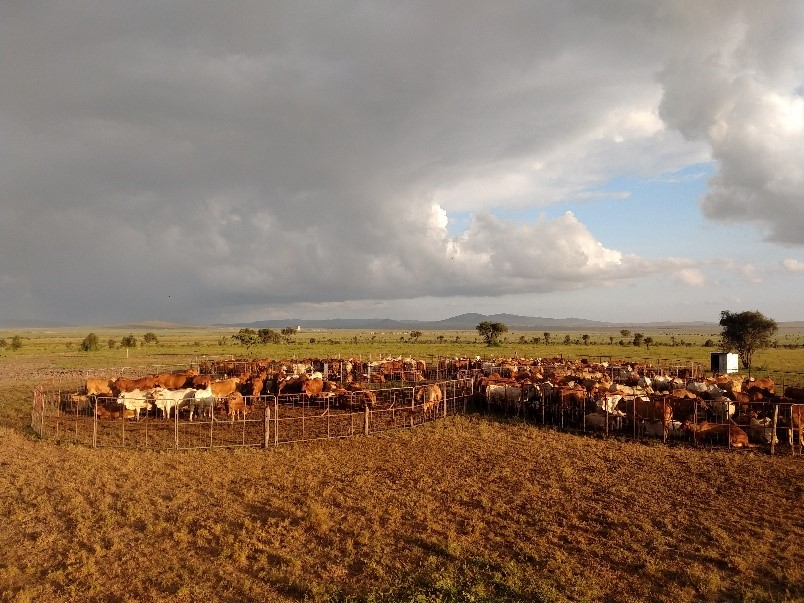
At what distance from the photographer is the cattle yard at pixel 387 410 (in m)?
15.7

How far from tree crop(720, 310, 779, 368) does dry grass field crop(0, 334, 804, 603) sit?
114ft

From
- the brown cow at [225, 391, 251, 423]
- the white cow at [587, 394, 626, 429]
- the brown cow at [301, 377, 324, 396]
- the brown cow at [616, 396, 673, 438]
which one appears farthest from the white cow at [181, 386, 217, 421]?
the brown cow at [616, 396, 673, 438]

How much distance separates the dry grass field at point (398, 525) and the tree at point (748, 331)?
34712 mm

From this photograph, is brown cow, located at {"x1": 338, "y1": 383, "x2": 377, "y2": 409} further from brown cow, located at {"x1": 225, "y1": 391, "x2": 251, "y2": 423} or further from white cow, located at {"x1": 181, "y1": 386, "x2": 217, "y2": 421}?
white cow, located at {"x1": 181, "y1": 386, "x2": 217, "y2": 421}

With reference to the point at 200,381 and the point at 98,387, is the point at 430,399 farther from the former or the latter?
the point at 98,387

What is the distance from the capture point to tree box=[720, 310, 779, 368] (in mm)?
42969

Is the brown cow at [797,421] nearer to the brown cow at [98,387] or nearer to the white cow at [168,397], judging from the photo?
the white cow at [168,397]

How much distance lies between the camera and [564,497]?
1055cm

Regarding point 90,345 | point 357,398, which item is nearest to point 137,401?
point 357,398

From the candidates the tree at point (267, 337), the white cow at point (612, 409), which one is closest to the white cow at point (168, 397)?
the white cow at point (612, 409)

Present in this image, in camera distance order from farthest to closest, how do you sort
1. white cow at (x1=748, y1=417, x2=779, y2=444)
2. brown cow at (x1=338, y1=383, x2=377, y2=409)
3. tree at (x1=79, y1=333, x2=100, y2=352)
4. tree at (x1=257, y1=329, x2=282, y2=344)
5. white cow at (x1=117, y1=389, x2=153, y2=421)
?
tree at (x1=257, y1=329, x2=282, y2=344)
tree at (x1=79, y1=333, x2=100, y2=352)
brown cow at (x1=338, y1=383, x2=377, y2=409)
white cow at (x1=117, y1=389, x2=153, y2=421)
white cow at (x1=748, y1=417, x2=779, y2=444)

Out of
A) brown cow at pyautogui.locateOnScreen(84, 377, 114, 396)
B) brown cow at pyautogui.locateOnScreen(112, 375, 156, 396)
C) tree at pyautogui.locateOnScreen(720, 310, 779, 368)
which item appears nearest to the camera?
brown cow at pyautogui.locateOnScreen(84, 377, 114, 396)

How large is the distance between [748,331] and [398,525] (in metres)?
44.6

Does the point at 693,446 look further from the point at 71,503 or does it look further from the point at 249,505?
the point at 71,503
